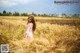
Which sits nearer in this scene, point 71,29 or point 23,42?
point 23,42

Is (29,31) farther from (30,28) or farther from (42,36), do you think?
(42,36)

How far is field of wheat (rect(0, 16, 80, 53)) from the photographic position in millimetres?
3656

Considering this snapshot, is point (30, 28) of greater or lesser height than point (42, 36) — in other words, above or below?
above

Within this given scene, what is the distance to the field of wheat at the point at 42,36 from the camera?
3656 millimetres

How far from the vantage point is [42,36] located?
377 centimetres

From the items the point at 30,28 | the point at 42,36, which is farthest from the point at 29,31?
the point at 42,36

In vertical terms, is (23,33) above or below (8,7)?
below

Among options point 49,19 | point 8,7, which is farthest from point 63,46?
point 8,7

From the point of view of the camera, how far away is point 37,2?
382 centimetres

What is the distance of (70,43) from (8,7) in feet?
3.40

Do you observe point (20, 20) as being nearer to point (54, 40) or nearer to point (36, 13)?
point (36, 13)

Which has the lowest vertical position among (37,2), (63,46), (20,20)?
(63,46)

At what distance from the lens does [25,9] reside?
375 centimetres

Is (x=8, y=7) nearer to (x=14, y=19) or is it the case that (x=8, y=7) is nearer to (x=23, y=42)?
(x=14, y=19)
